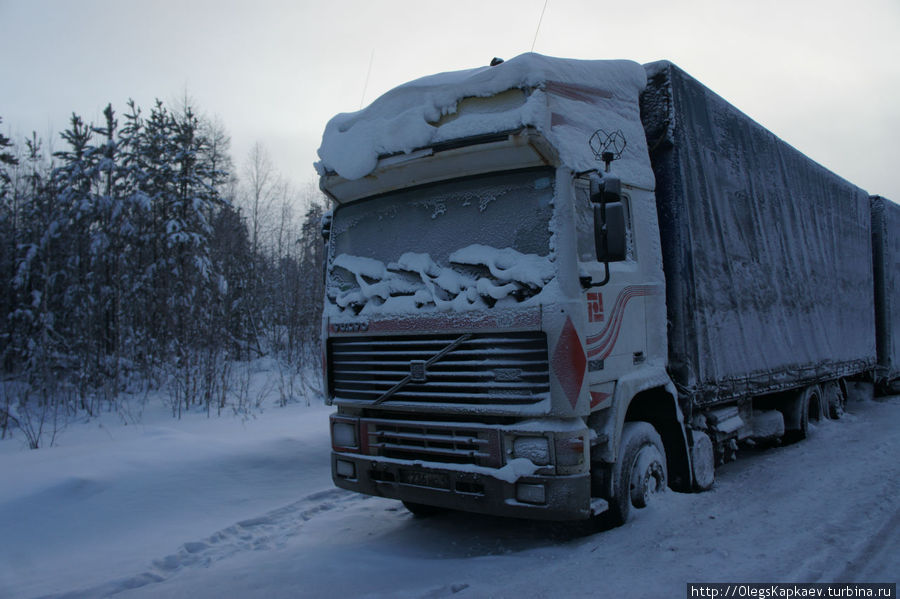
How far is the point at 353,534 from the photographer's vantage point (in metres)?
5.04

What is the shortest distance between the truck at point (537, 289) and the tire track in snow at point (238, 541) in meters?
0.95

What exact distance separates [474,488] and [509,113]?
2694mm

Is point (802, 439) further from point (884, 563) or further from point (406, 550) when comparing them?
point (406, 550)

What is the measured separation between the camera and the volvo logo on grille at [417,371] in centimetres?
430

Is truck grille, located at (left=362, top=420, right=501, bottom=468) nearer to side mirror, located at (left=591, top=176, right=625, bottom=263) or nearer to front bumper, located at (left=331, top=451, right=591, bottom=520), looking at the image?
front bumper, located at (left=331, top=451, right=591, bottom=520)

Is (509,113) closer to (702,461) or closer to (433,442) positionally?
(433,442)

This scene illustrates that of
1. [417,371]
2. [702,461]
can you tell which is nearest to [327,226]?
[417,371]

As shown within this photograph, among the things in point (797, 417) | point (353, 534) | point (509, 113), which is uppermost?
point (509, 113)

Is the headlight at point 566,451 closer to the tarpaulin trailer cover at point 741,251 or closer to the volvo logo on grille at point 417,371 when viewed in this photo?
the volvo logo on grille at point 417,371

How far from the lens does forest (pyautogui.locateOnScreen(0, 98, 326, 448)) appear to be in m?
12.9

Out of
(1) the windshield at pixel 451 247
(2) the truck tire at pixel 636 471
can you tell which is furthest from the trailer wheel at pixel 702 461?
(1) the windshield at pixel 451 247

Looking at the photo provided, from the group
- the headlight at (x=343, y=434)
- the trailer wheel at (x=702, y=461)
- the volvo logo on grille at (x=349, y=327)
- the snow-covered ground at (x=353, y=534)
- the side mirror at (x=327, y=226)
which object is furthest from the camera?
the side mirror at (x=327, y=226)

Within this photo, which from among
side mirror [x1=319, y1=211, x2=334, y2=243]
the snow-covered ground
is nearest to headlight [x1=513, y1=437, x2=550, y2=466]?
the snow-covered ground

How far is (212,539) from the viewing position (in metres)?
4.89
